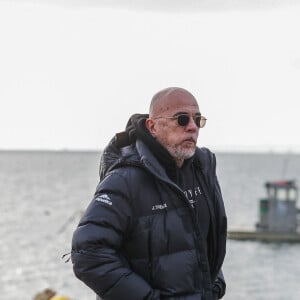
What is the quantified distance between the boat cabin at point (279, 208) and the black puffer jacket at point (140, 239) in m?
25.3

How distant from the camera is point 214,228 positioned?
3494mm

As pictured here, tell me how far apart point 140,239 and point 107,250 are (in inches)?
6.7

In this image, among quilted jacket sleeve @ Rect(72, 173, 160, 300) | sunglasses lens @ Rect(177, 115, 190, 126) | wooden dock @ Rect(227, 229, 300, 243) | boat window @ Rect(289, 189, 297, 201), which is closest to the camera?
quilted jacket sleeve @ Rect(72, 173, 160, 300)

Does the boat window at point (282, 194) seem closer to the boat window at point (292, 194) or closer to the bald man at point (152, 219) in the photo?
the boat window at point (292, 194)

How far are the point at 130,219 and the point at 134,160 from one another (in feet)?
0.93

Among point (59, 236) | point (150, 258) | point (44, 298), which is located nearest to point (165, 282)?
point (150, 258)

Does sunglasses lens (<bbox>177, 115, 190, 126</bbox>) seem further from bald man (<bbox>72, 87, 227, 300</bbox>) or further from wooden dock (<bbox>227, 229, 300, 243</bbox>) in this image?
wooden dock (<bbox>227, 229, 300, 243</bbox>)

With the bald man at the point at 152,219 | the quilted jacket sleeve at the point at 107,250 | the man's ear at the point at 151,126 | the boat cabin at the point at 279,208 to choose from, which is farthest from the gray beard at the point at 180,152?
the boat cabin at the point at 279,208

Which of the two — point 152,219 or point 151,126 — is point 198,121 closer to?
point 151,126

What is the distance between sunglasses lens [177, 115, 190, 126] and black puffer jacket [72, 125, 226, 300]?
0.20 metres

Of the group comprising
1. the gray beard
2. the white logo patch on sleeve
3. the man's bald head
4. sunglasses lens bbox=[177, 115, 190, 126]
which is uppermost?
the man's bald head

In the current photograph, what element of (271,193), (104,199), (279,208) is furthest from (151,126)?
(279,208)

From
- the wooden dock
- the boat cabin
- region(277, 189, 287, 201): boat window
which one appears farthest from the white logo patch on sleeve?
the wooden dock

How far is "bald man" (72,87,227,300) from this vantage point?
310cm
